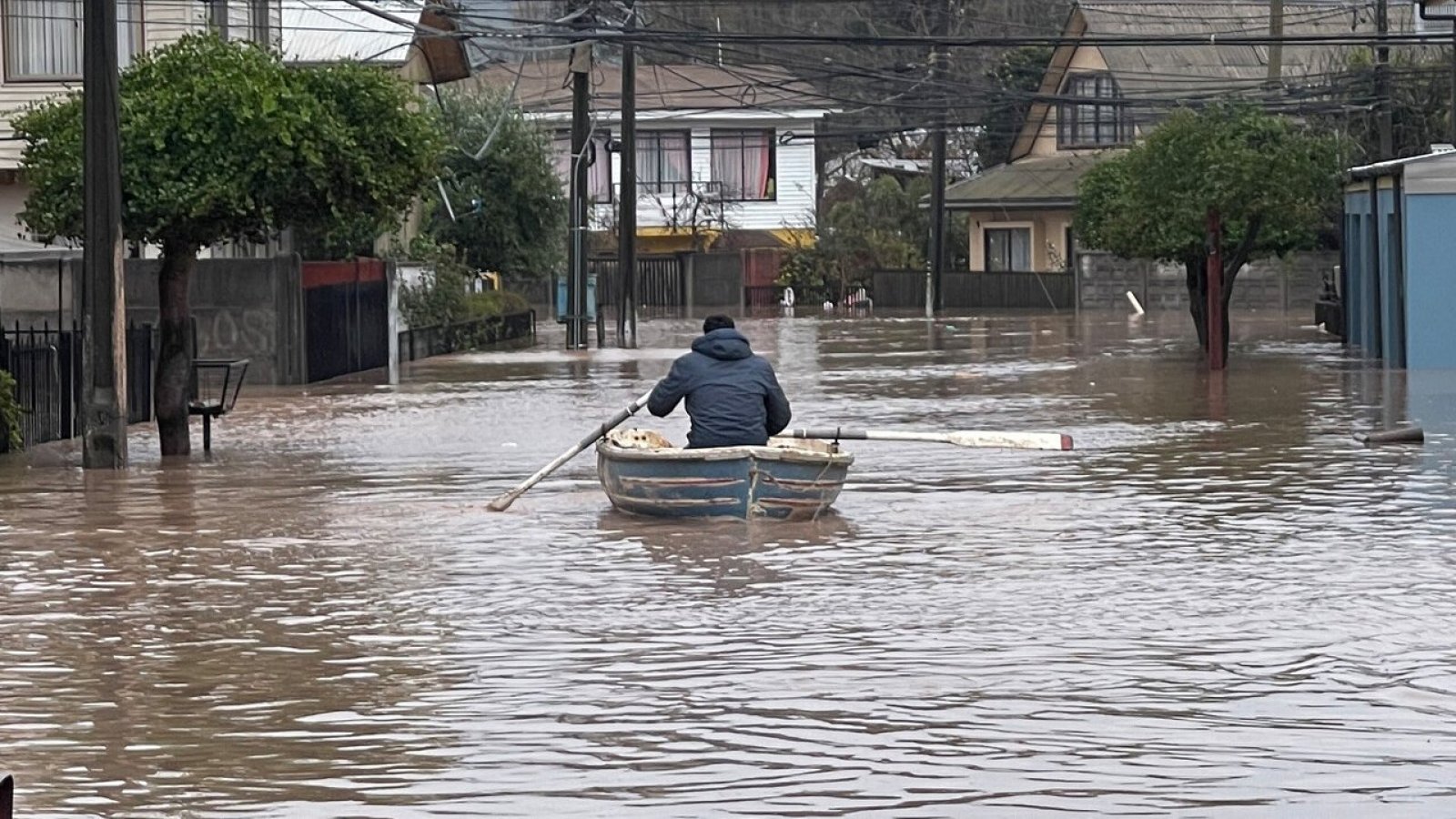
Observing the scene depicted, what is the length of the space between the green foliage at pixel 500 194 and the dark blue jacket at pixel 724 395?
31891 millimetres

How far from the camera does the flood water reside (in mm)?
8680

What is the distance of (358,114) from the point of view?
2159cm

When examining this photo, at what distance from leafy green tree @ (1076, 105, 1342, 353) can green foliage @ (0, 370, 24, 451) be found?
58.0 ft

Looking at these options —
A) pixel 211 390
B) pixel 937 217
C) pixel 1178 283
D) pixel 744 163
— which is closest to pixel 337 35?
pixel 211 390

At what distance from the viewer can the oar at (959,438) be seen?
17.9 meters

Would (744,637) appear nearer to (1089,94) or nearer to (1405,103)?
(1405,103)

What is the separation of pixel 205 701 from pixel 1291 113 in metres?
47.0

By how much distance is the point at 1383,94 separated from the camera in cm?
4709

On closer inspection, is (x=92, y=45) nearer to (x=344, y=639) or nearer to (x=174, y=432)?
(x=174, y=432)

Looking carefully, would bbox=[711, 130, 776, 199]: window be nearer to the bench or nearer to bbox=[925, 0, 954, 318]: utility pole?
bbox=[925, 0, 954, 318]: utility pole

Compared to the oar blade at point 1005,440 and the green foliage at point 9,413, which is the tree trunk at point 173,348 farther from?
the oar blade at point 1005,440

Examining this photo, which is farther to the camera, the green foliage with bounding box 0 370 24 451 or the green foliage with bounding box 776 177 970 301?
the green foliage with bounding box 776 177 970 301

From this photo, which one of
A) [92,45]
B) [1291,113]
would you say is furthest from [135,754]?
[1291,113]

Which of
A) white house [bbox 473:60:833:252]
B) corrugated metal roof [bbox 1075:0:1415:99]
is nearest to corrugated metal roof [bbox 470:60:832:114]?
white house [bbox 473:60:833:252]
